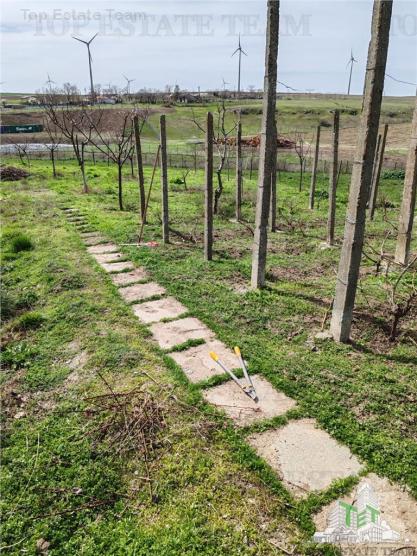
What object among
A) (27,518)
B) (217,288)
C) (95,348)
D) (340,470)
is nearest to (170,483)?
(27,518)

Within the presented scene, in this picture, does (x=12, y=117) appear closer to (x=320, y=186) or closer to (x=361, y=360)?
(x=320, y=186)

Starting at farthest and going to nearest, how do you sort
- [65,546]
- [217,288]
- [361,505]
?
[217,288] → [361,505] → [65,546]

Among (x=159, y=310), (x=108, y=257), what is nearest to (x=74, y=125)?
(x=108, y=257)


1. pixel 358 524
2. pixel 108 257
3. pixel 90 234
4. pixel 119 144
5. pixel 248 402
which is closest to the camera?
pixel 358 524

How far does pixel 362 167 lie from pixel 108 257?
4823mm

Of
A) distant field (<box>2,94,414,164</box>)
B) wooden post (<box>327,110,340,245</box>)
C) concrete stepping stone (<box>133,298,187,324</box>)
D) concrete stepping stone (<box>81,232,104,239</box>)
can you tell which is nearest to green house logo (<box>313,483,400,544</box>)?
concrete stepping stone (<box>133,298,187,324</box>)

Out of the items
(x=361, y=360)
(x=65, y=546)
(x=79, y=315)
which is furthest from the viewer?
(x=79, y=315)

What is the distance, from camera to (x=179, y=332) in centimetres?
484

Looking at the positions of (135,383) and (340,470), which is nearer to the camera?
(340,470)

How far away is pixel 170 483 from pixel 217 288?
3.34 meters

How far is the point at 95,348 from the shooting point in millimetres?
4523

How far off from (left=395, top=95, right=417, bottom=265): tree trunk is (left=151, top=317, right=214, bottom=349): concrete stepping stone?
386 centimetres

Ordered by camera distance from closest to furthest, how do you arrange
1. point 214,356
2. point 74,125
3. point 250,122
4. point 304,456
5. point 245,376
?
point 304,456
point 245,376
point 214,356
point 74,125
point 250,122

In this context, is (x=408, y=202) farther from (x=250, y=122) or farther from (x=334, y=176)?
(x=250, y=122)
